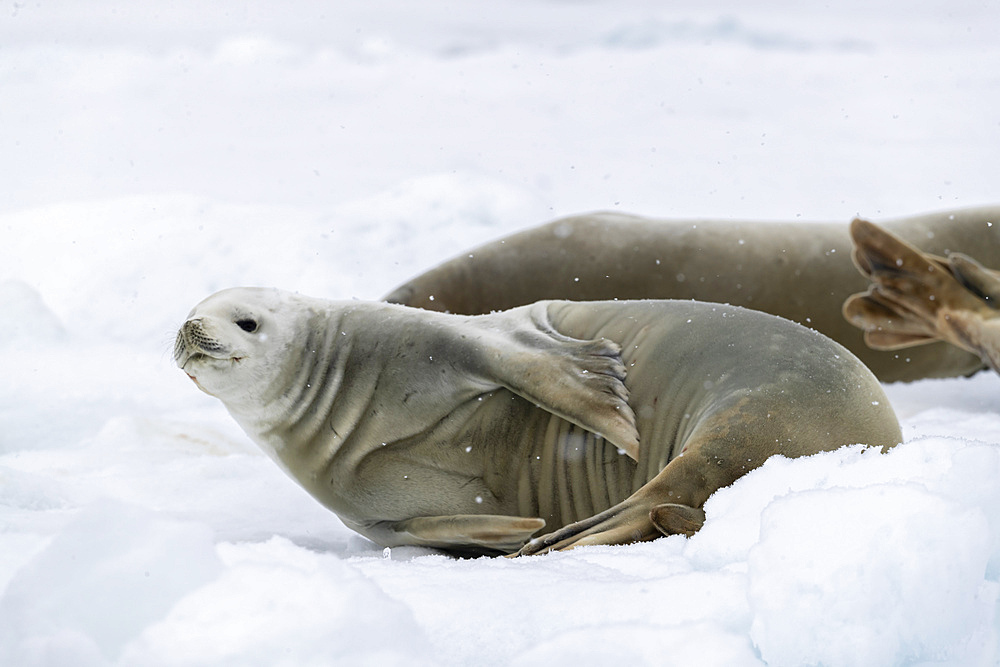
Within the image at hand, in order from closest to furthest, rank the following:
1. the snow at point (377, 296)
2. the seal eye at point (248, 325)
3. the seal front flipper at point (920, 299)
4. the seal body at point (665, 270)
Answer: the snow at point (377, 296), the seal eye at point (248, 325), the seal front flipper at point (920, 299), the seal body at point (665, 270)

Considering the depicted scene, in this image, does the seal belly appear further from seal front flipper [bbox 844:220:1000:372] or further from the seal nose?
seal front flipper [bbox 844:220:1000:372]

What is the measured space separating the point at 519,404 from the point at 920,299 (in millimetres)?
1590

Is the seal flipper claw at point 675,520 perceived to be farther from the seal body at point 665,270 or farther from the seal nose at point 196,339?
the seal body at point 665,270

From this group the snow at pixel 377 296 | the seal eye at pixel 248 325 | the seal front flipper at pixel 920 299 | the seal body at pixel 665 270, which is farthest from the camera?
the seal body at pixel 665 270

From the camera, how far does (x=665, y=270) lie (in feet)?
12.0

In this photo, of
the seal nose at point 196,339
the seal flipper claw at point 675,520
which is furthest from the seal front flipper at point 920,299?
the seal nose at point 196,339

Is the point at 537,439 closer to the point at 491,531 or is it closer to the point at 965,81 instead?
the point at 491,531

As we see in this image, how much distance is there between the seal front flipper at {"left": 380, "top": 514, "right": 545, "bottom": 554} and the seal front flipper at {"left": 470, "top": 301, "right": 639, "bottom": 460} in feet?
0.81

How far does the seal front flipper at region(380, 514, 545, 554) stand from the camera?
2.18 m

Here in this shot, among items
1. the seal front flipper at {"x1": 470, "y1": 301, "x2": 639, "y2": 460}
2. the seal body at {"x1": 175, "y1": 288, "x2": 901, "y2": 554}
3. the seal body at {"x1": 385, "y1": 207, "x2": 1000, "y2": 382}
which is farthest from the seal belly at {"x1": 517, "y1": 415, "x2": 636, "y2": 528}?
the seal body at {"x1": 385, "y1": 207, "x2": 1000, "y2": 382}

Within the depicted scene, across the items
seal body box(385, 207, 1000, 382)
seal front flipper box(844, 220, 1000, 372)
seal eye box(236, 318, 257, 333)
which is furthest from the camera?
Result: seal body box(385, 207, 1000, 382)

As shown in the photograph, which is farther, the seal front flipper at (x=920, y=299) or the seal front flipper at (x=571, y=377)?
the seal front flipper at (x=920, y=299)

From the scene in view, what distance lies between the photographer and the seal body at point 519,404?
6.56 ft

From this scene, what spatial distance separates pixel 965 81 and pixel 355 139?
32.7 ft
